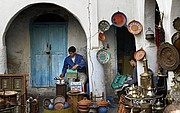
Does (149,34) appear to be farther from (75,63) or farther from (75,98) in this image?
(75,98)

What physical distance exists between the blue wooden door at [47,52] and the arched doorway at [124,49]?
5.44ft

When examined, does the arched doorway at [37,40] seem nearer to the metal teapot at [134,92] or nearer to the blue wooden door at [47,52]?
the blue wooden door at [47,52]

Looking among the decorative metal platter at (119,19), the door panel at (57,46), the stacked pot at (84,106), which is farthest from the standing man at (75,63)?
the stacked pot at (84,106)

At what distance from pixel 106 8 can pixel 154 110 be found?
150 inches

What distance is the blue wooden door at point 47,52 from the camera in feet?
34.1

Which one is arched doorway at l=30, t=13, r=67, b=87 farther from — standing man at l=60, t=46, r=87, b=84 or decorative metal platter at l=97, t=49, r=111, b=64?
decorative metal platter at l=97, t=49, r=111, b=64

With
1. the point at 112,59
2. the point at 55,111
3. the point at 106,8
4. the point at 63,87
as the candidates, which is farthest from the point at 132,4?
the point at 55,111

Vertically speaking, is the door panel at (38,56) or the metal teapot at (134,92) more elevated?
the door panel at (38,56)

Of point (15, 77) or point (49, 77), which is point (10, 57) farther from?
point (15, 77)

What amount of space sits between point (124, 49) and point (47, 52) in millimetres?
2370

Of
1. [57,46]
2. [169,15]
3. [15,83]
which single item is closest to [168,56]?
[169,15]

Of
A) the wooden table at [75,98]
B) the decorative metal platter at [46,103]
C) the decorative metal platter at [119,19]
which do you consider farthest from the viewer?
the decorative metal platter at [119,19]

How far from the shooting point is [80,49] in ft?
34.0

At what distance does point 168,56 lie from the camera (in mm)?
6469
